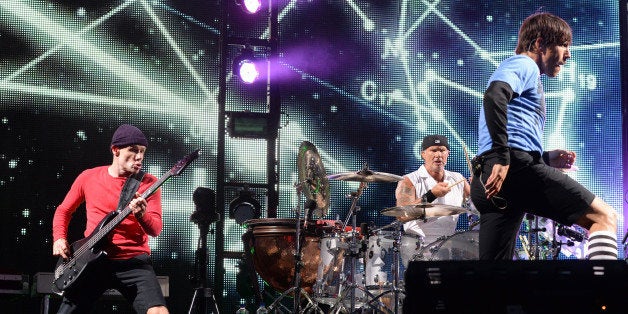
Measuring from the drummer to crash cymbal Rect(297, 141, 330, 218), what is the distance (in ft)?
2.49

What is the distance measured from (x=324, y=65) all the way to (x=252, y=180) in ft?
5.46

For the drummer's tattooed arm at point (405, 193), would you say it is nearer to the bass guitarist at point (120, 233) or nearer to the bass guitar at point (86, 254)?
the bass guitarist at point (120, 233)

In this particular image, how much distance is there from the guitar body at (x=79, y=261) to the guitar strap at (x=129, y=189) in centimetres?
10

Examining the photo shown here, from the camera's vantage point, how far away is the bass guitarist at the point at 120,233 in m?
5.18

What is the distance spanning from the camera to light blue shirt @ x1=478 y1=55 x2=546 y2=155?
13.4 feet

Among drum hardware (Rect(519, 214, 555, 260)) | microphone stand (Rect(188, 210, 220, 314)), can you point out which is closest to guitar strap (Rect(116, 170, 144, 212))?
microphone stand (Rect(188, 210, 220, 314))

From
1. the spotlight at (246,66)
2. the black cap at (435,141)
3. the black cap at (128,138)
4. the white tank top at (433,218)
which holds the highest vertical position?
the spotlight at (246,66)

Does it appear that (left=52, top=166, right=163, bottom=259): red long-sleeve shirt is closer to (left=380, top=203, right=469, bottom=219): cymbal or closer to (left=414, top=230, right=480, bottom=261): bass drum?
(left=380, top=203, right=469, bottom=219): cymbal

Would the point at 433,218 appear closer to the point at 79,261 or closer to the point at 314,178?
the point at 314,178

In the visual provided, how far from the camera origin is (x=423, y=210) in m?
7.02

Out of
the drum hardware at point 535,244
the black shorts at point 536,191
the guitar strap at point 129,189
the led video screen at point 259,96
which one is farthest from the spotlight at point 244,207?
the black shorts at point 536,191

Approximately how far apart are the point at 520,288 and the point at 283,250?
539cm

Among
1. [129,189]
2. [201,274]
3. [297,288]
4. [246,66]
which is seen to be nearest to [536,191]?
[129,189]

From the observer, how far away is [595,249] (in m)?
3.87
